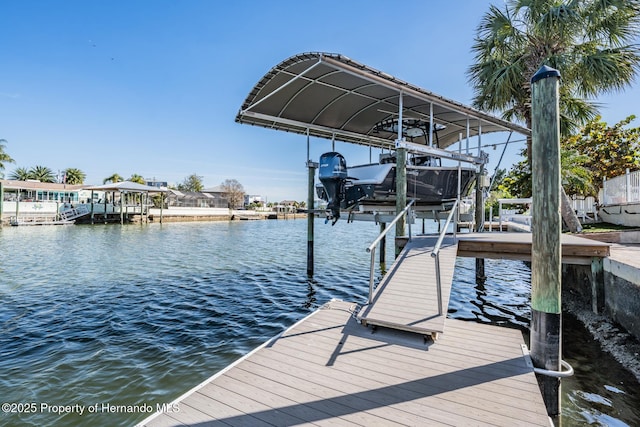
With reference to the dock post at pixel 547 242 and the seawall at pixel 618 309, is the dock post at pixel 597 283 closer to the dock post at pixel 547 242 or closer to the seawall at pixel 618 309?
the seawall at pixel 618 309

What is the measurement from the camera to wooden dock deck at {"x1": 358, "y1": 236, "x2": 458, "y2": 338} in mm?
4173

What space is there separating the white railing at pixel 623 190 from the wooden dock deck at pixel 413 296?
8.57 meters

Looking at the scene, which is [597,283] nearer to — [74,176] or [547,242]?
[547,242]

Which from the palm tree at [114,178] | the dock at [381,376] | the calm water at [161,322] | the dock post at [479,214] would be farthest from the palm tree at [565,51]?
the palm tree at [114,178]

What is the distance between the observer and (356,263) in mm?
14133

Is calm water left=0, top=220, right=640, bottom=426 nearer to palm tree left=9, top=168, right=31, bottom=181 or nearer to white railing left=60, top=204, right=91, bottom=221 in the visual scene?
white railing left=60, top=204, right=91, bottom=221

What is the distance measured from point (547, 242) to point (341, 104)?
7.77 m

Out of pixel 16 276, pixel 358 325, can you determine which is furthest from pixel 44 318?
pixel 358 325

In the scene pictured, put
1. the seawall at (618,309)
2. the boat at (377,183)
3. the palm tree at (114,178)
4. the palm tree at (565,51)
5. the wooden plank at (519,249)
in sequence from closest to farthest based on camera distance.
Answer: the seawall at (618,309)
the wooden plank at (519,249)
the boat at (377,183)
the palm tree at (565,51)
the palm tree at (114,178)

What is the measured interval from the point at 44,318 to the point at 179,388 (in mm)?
4846

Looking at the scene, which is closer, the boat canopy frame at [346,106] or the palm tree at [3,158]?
the boat canopy frame at [346,106]

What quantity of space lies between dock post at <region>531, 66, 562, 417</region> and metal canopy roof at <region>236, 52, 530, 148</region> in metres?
4.00

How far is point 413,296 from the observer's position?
15.9 feet

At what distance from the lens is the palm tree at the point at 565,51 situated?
33.0ft
